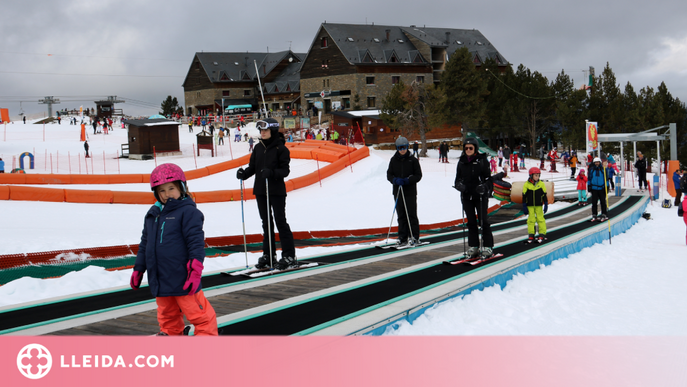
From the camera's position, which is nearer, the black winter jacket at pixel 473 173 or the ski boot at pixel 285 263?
the ski boot at pixel 285 263

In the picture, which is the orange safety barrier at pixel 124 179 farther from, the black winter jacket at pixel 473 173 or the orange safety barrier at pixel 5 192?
the black winter jacket at pixel 473 173

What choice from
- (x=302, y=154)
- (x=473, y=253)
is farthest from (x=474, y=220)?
(x=302, y=154)

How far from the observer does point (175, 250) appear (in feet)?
14.3

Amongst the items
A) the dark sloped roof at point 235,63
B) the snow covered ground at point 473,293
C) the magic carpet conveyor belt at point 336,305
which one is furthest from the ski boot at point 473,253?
the dark sloped roof at point 235,63

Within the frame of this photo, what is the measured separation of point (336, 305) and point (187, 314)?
189 cm

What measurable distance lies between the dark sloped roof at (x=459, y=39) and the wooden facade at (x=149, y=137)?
39443 mm

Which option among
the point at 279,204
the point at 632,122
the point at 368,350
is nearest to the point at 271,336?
the point at 368,350

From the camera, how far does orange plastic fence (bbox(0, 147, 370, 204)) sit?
58.1 ft

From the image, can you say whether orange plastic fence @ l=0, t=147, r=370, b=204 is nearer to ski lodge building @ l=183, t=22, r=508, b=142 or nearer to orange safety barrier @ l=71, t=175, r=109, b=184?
orange safety barrier @ l=71, t=175, r=109, b=184

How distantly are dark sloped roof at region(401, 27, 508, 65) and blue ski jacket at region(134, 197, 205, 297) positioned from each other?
69.8 metres

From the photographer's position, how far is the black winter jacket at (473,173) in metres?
8.53

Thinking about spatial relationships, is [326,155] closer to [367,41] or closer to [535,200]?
[535,200]

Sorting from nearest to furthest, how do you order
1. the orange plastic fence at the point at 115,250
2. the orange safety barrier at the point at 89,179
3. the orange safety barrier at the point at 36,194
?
the orange plastic fence at the point at 115,250
the orange safety barrier at the point at 36,194
the orange safety barrier at the point at 89,179

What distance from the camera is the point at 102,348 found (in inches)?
180
